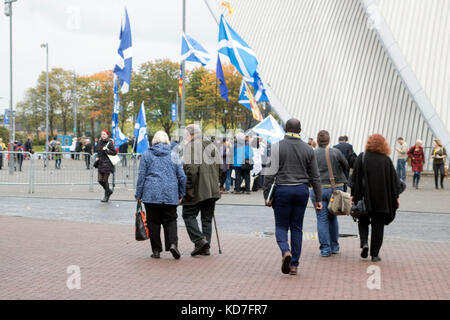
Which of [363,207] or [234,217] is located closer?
[363,207]

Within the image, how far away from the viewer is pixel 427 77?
22891mm

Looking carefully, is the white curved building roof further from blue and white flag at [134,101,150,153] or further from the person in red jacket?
blue and white flag at [134,101,150,153]

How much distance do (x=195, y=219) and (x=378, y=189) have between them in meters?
2.47

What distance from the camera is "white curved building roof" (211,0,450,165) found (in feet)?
78.5

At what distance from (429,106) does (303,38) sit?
13.4m

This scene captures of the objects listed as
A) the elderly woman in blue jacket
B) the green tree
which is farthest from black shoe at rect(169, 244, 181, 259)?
the green tree

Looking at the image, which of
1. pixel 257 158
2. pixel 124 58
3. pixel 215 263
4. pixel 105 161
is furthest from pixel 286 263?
pixel 257 158

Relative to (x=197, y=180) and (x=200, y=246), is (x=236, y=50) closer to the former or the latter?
(x=197, y=180)

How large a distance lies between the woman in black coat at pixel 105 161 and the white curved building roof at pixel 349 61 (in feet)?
39.8

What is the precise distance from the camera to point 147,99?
65188mm

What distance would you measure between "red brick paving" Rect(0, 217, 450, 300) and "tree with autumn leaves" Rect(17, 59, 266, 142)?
1764 inches

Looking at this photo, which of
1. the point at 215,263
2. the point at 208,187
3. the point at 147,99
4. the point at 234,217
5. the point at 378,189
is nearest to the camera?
the point at 215,263

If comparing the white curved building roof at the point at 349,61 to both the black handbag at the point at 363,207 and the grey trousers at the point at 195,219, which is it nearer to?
the black handbag at the point at 363,207

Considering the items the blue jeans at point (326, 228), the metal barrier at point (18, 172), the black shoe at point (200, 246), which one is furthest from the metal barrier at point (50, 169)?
the blue jeans at point (326, 228)
